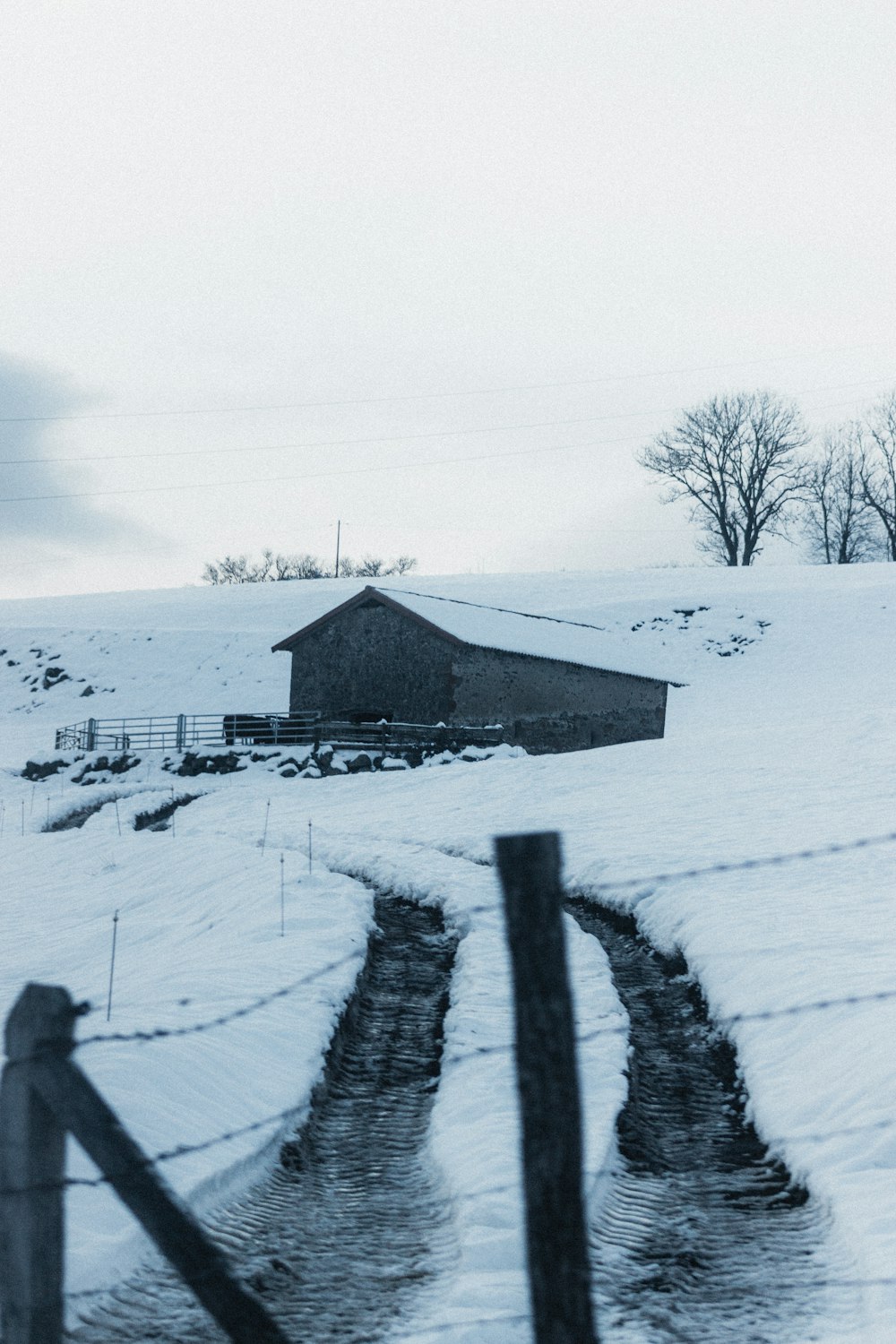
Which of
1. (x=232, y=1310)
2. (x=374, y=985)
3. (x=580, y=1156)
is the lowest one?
(x=374, y=985)

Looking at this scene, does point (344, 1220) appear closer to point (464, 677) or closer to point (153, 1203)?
point (153, 1203)

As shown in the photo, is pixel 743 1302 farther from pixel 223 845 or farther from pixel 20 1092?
pixel 223 845

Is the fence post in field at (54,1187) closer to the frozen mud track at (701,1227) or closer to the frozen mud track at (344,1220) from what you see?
the frozen mud track at (344,1220)

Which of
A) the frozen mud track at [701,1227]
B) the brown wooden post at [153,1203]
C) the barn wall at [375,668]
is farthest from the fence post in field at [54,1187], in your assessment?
the barn wall at [375,668]

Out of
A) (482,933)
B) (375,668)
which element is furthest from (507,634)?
(482,933)

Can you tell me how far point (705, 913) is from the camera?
14.2 metres

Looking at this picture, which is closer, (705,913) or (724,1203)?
(724,1203)

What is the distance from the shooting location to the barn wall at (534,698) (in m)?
34.2

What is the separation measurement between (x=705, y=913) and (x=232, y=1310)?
11.6m

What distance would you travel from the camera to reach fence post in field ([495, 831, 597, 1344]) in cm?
322

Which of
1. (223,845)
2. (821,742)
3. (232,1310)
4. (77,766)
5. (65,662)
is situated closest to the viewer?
(232,1310)

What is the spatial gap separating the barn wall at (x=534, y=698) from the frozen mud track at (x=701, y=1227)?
2414cm

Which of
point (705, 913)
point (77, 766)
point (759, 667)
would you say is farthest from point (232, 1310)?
point (759, 667)

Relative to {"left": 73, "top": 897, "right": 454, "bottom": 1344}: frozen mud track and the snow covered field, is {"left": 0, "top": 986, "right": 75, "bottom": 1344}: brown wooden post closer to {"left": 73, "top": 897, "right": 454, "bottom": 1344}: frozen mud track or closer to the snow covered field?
the snow covered field
